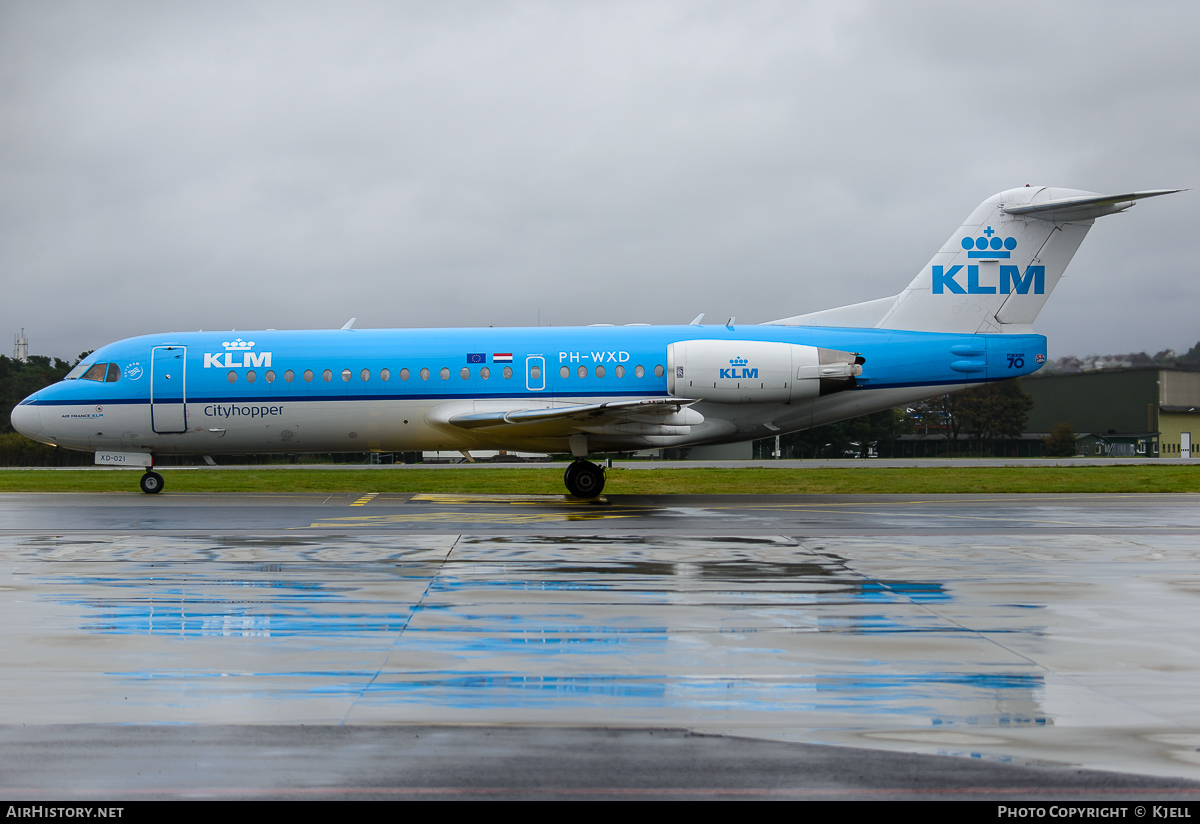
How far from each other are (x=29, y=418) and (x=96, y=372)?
1933 millimetres

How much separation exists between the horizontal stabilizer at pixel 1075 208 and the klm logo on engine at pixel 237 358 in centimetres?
1811

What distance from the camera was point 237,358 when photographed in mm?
22234

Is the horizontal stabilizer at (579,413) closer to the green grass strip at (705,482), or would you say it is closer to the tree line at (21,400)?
the green grass strip at (705,482)

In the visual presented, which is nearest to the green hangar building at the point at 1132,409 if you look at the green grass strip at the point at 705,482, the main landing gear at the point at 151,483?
the green grass strip at the point at 705,482

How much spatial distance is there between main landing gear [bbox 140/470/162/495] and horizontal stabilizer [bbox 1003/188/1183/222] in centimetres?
2186

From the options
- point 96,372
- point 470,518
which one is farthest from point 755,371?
point 96,372

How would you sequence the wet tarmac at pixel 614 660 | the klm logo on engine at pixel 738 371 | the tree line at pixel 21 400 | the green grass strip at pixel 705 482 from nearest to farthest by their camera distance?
1. the wet tarmac at pixel 614 660
2. the klm logo on engine at pixel 738 371
3. the green grass strip at pixel 705 482
4. the tree line at pixel 21 400

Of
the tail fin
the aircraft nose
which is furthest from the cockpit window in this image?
the tail fin

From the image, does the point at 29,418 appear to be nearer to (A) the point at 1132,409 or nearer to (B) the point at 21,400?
(B) the point at 21,400

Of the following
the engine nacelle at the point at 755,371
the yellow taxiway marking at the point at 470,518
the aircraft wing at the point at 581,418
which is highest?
the engine nacelle at the point at 755,371

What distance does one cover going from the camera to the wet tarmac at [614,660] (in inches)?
182

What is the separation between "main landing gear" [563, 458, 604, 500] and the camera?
69.9 feet

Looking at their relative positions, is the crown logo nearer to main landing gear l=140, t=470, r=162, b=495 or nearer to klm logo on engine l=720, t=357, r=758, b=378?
klm logo on engine l=720, t=357, r=758, b=378
